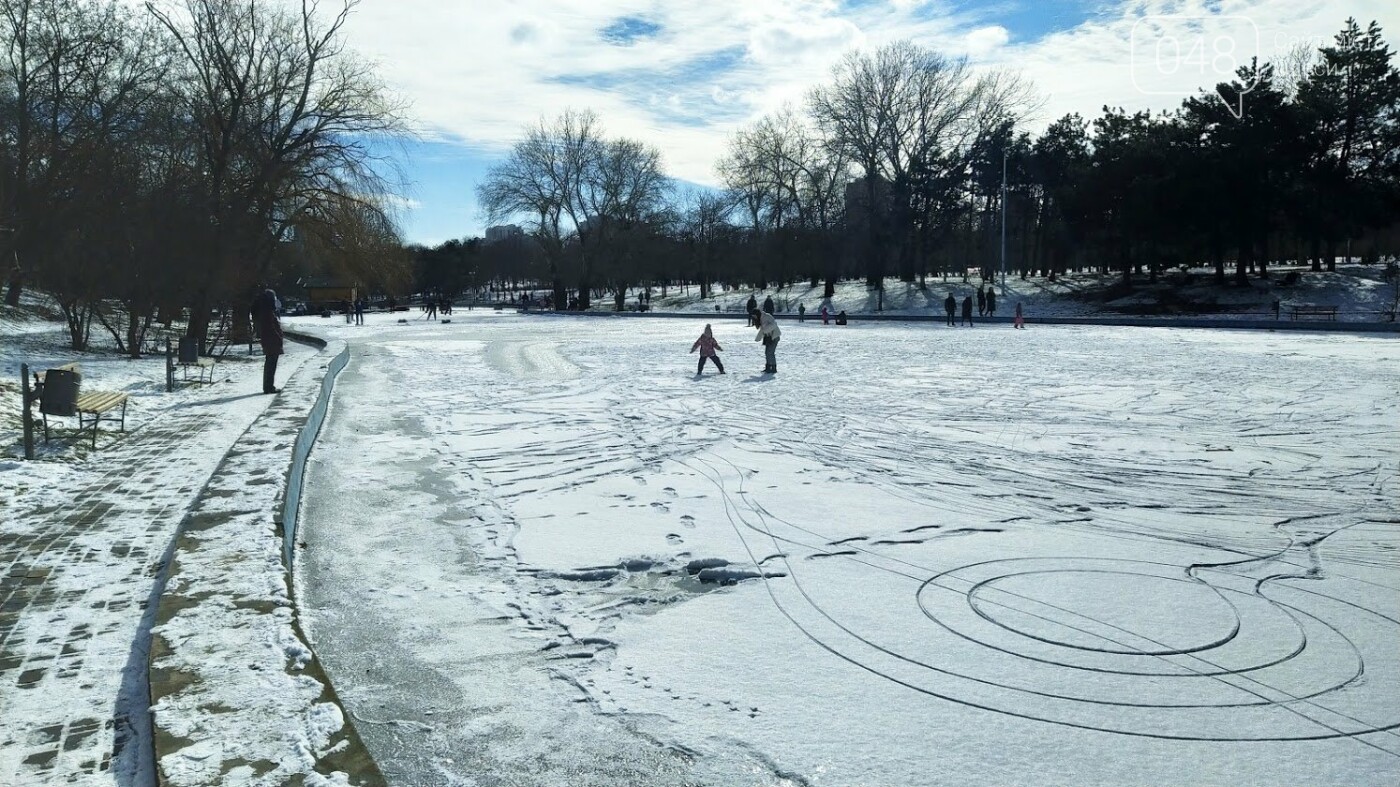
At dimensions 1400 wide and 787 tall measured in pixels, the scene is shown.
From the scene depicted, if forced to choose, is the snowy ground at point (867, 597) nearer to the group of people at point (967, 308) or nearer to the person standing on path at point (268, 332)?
the person standing on path at point (268, 332)

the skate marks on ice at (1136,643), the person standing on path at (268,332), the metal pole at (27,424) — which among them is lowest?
the skate marks on ice at (1136,643)

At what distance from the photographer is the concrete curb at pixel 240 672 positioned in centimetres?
316

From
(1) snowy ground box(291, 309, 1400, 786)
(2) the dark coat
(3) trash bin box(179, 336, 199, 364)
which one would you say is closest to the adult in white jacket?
(1) snowy ground box(291, 309, 1400, 786)

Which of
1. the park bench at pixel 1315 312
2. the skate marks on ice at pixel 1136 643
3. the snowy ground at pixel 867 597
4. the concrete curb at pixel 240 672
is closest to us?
the concrete curb at pixel 240 672

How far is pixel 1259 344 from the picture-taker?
2525 cm

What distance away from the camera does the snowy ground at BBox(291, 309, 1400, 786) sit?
11.7 ft

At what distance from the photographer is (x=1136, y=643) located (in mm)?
4535

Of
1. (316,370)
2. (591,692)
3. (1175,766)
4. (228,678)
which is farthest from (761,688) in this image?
(316,370)

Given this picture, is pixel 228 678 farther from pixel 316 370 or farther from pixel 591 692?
pixel 316 370

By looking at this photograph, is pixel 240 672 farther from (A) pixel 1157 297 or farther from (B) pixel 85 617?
(A) pixel 1157 297

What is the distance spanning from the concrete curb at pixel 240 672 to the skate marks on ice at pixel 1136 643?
221cm

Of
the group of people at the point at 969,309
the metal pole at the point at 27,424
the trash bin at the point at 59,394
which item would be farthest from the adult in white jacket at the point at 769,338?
the group of people at the point at 969,309

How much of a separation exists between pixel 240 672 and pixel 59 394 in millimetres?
7170

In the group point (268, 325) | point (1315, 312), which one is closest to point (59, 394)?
point (268, 325)
